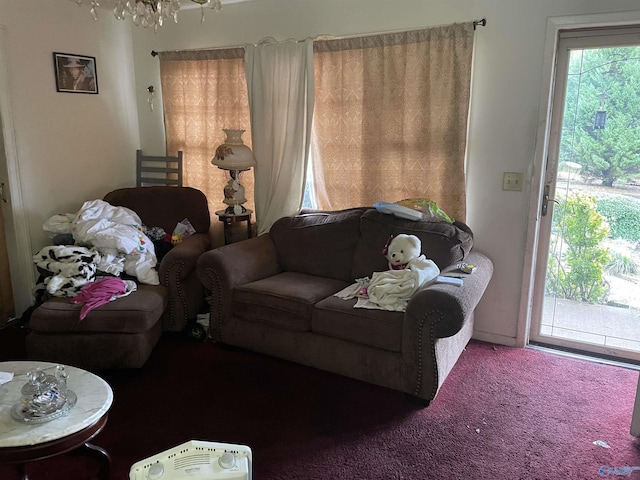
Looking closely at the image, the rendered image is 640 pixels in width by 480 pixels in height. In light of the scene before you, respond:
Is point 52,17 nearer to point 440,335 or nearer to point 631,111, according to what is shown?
point 440,335

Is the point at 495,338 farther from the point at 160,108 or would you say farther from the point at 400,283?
the point at 160,108

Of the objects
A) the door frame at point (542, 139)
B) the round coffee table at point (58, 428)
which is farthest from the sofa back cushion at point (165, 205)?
the door frame at point (542, 139)

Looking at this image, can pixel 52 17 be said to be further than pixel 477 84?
Yes

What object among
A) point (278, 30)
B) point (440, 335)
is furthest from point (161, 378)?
point (278, 30)

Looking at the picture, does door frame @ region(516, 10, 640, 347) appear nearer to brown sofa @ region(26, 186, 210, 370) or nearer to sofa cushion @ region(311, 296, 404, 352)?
sofa cushion @ region(311, 296, 404, 352)

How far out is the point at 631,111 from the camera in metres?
2.80

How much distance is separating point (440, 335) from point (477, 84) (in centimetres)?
162

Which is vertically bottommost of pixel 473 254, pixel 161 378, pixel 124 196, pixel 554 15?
pixel 161 378

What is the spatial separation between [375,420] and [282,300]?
84 cm

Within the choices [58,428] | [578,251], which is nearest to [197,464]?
[58,428]

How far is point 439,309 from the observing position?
2383 mm

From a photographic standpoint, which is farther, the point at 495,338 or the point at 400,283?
the point at 495,338

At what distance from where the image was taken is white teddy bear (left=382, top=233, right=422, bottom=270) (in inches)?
112

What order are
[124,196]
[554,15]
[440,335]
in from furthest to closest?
[124,196] < [554,15] < [440,335]
